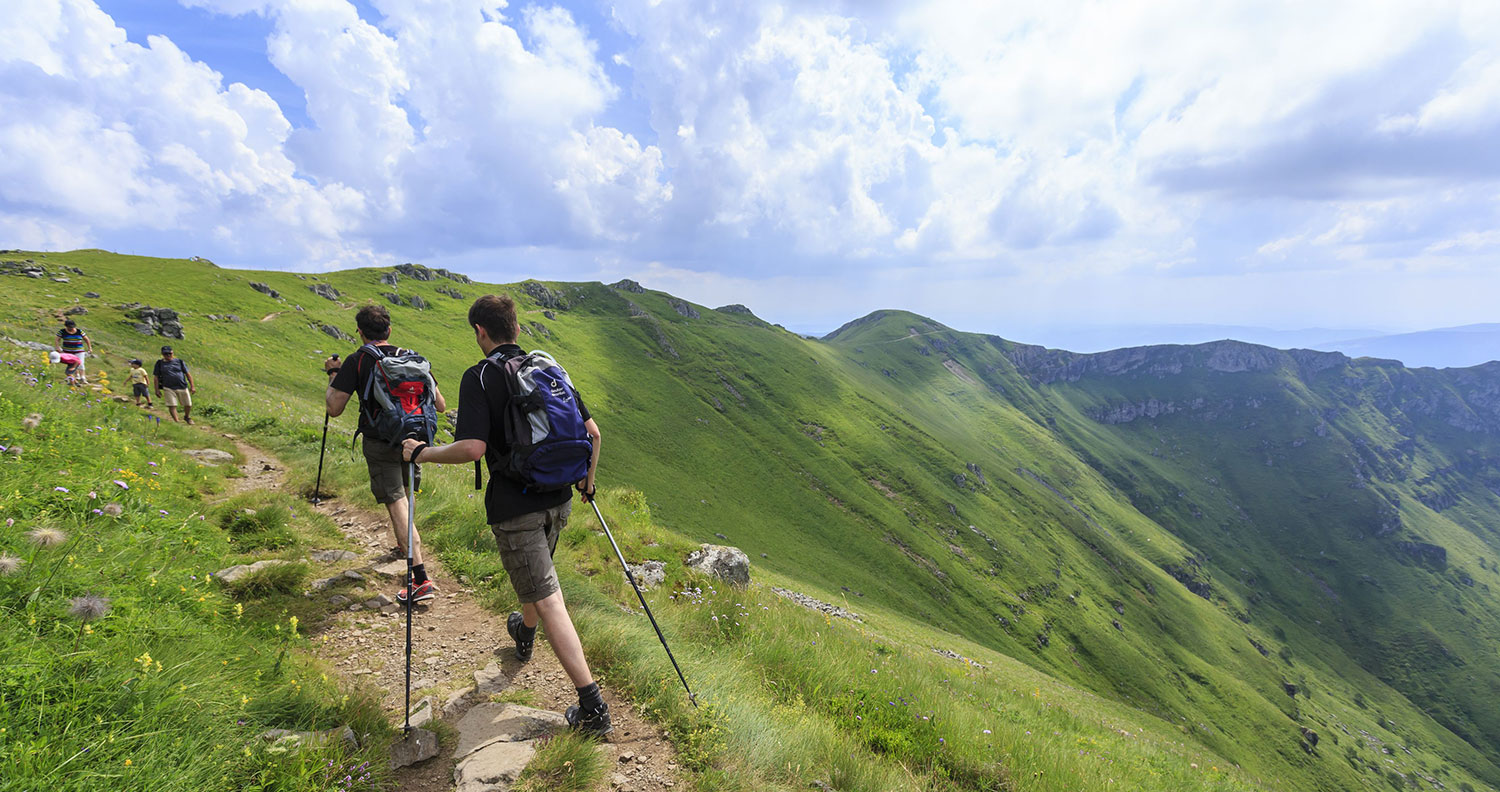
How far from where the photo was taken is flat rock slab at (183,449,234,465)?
11.8 m

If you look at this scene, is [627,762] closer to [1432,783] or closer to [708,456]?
[708,456]

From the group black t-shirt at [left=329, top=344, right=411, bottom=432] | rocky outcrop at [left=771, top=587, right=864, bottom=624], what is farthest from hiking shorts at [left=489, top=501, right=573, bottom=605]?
rocky outcrop at [left=771, top=587, right=864, bottom=624]

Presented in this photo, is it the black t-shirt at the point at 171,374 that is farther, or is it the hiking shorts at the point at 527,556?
the black t-shirt at the point at 171,374

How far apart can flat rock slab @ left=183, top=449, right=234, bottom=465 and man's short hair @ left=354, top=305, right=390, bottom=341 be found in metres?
7.12

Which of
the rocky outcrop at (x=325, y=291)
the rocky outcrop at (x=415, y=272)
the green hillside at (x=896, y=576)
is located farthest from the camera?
the rocky outcrop at (x=415, y=272)

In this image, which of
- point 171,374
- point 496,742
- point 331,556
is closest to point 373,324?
Result: point 331,556

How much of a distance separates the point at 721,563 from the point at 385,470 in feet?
Result: 26.7

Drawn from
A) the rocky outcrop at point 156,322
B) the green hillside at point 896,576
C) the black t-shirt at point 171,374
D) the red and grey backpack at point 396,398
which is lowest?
the green hillside at point 896,576

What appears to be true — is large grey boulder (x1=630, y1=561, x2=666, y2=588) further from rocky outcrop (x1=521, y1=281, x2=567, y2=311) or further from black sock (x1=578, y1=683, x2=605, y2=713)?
rocky outcrop (x1=521, y1=281, x2=567, y2=311)

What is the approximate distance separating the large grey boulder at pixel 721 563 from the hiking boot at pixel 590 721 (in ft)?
25.7

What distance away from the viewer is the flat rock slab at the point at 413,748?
14.4 feet

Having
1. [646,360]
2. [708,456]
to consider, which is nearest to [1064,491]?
[708,456]

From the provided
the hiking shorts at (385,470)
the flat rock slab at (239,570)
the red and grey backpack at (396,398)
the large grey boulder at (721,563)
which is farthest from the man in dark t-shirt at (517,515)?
the large grey boulder at (721,563)

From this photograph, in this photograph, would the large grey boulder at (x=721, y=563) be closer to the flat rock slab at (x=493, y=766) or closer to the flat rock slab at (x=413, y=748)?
the flat rock slab at (x=493, y=766)
